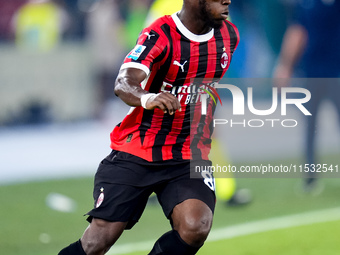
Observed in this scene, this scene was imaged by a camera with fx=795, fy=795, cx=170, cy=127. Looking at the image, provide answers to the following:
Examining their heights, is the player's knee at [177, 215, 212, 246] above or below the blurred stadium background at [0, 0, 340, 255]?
above

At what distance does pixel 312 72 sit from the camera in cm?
873

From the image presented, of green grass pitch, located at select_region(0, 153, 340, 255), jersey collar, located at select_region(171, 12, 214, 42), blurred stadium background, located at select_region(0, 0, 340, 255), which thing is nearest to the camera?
jersey collar, located at select_region(171, 12, 214, 42)

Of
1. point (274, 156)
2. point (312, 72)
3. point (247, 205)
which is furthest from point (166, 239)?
point (274, 156)

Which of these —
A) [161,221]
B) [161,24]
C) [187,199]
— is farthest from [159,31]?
[161,221]

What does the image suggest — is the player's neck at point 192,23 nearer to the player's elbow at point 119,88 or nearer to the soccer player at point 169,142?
the soccer player at point 169,142

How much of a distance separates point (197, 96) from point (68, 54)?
7.59 metres

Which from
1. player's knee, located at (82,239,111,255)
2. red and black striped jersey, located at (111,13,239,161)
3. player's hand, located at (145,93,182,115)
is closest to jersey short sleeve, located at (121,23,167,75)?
red and black striped jersey, located at (111,13,239,161)

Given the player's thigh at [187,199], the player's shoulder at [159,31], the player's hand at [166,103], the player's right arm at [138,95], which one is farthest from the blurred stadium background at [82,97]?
the player's hand at [166,103]

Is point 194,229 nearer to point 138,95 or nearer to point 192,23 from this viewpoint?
point 138,95

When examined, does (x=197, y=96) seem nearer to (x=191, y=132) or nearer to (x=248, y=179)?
(x=191, y=132)

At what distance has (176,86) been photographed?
179 inches

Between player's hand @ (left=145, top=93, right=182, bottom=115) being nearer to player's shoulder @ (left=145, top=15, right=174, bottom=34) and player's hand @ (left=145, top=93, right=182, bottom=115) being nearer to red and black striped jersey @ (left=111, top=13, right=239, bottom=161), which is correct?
red and black striped jersey @ (left=111, top=13, right=239, bottom=161)

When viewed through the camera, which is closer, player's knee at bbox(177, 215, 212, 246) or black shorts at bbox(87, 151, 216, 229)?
player's knee at bbox(177, 215, 212, 246)

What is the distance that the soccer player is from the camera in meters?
4.39
